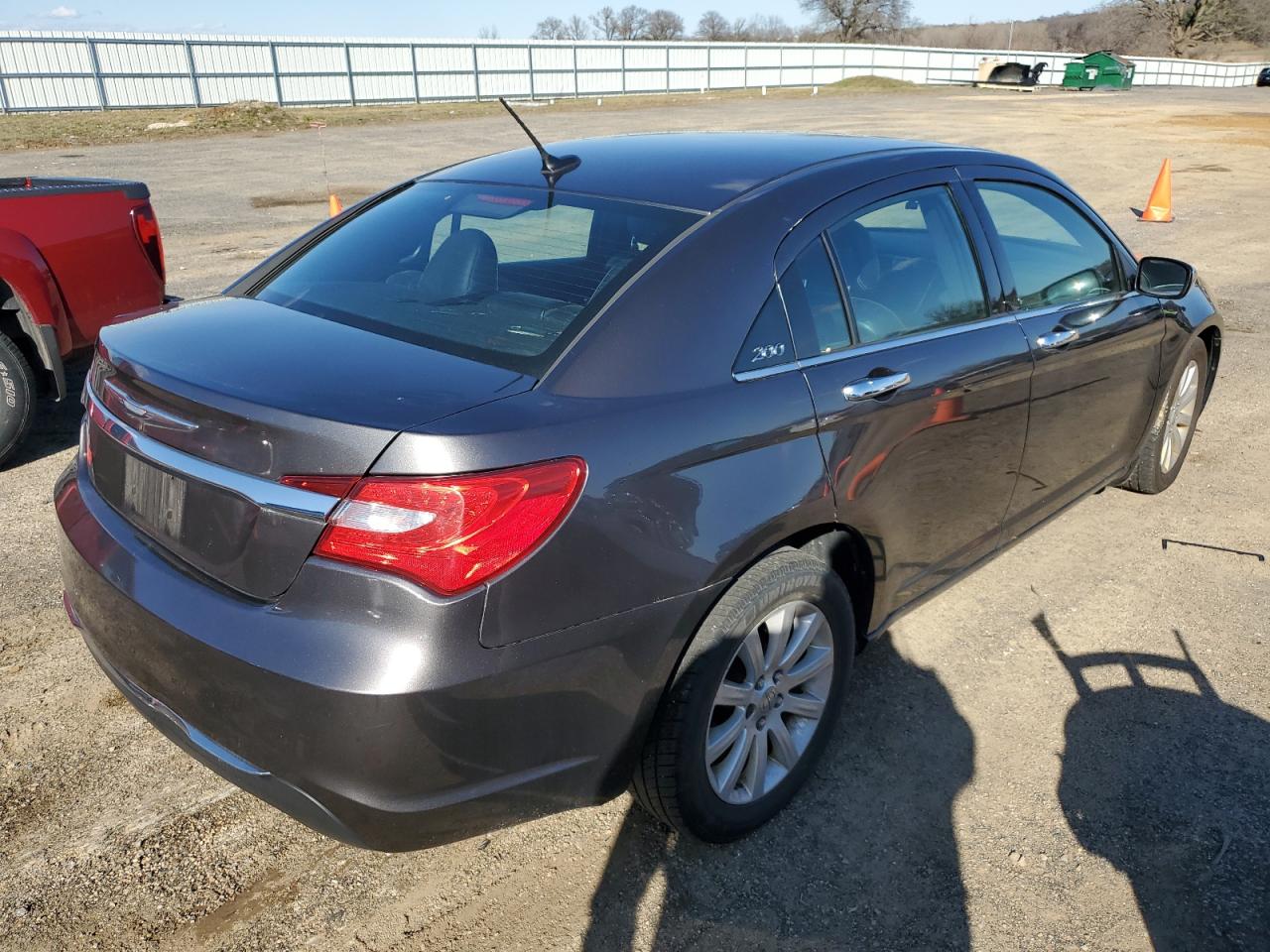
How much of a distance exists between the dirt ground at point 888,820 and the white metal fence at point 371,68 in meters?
36.8

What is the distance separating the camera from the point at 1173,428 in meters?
4.89

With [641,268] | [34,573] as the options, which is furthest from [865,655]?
[34,573]

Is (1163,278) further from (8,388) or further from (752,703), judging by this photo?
(8,388)

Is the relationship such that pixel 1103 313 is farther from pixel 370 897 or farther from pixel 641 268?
pixel 370 897

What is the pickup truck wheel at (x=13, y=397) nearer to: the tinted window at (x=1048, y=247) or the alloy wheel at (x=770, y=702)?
the alloy wheel at (x=770, y=702)

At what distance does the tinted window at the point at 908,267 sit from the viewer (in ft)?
9.64

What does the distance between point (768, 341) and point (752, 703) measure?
94cm

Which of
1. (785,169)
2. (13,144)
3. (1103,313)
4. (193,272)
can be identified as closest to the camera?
(785,169)

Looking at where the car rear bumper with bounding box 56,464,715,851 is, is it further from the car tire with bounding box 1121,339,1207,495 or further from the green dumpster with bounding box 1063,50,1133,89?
the green dumpster with bounding box 1063,50,1133,89

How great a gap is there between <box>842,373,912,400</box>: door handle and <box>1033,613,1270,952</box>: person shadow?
1.27 m

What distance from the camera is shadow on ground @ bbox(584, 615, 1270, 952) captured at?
245 cm

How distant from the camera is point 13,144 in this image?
22.6 metres

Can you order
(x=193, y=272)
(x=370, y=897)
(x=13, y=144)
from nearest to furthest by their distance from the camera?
1. (x=370, y=897)
2. (x=193, y=272)
3. (x=13, y=144)

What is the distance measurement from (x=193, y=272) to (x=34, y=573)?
613 centimetres
